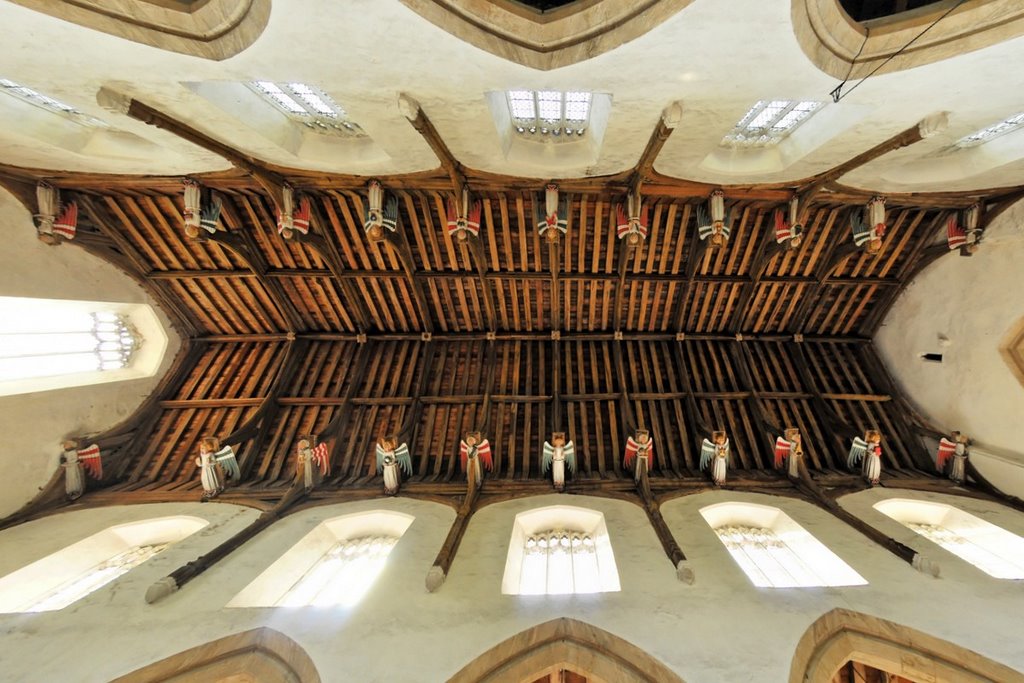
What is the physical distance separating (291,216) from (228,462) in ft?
18.0

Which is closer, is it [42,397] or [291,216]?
[42,397]

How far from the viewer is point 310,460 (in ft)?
26.9

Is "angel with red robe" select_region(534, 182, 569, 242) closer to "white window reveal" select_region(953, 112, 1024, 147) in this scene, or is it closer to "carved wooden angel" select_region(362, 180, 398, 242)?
"carved wooden angel" select_region(362, 180, 398, 242)

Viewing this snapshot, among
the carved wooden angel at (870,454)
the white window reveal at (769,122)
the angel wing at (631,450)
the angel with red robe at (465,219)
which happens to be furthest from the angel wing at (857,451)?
the angel with red robe at (465,219)

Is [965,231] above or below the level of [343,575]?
above

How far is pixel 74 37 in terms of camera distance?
4164 millimetres

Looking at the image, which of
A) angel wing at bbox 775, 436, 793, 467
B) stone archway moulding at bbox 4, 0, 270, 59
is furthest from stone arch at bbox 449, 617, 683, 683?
stone archway moulding at bbox 4, 0, 270, 59

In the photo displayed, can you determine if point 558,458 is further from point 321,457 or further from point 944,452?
point 944,452

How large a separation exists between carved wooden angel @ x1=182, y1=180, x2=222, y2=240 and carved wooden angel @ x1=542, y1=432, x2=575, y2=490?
26.2 feet

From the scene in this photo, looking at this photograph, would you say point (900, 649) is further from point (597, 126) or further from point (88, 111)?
point (88, 111)

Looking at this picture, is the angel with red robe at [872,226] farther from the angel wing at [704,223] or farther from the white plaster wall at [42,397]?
the white plaster wall at [42,397]

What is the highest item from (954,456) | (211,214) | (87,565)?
(211,214)

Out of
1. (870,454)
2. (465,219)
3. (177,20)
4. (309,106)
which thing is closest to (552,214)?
(465,219)

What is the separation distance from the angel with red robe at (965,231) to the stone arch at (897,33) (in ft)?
16.0
